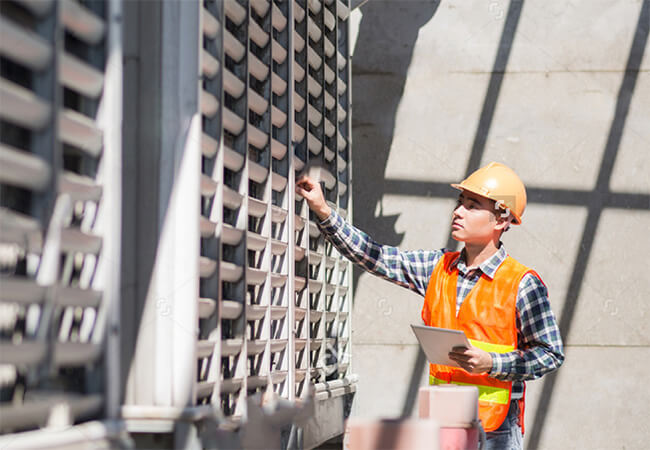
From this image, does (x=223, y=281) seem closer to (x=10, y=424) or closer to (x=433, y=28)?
(x=10, y=424)

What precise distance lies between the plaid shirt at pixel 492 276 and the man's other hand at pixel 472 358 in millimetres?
50

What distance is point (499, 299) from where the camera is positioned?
12.7 ft

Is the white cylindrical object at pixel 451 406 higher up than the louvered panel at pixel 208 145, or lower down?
lower down

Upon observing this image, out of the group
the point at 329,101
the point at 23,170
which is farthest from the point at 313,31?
the point at 23,170

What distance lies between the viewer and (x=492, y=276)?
3936 mm

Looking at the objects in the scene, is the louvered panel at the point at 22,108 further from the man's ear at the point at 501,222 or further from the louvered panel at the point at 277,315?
the man's ear at the point at 501,222

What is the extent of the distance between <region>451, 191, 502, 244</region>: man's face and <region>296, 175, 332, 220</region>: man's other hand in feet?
1.90

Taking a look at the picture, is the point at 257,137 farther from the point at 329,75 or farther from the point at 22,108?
the point at 22,108

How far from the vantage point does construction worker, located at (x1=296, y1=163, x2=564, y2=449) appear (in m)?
3.75

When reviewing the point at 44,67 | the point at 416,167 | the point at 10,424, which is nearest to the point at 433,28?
the point at 416,167

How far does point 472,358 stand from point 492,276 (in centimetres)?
48

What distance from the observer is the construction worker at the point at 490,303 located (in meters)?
3.75

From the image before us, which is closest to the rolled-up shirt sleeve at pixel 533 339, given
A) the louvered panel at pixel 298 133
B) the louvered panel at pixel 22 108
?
the louvered panel at pixel 298 133

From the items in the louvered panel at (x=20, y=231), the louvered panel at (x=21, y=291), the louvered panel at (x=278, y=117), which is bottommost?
the louvered panel at (x=21, y=291)
